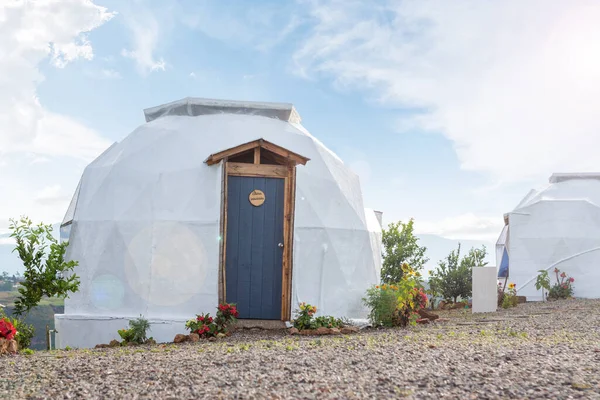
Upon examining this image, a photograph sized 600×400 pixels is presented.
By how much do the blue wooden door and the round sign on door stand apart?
0.14ft

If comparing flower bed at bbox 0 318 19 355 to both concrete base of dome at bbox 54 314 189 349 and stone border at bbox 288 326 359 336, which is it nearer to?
concrete base of dome at bbox 54 314 189 349

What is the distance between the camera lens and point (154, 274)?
1005 centimetres

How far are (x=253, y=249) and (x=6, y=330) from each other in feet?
13.5

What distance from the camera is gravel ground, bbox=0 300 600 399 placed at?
14.0 feet

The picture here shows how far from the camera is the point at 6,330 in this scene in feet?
23.8

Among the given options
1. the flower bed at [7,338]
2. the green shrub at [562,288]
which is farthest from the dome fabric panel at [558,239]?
the flower bed at [7,338]

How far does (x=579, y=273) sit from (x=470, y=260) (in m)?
3.33

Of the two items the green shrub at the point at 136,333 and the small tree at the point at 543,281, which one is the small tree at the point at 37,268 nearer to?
the green shrub at the point at 136,333

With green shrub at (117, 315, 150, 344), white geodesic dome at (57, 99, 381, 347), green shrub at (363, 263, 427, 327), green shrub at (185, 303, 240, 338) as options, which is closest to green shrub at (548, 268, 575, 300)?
white geodesic dome at (57, 99, 381, 347)

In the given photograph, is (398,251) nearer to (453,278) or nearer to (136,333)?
(453,278)

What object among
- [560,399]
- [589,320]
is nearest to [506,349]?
[560,399]

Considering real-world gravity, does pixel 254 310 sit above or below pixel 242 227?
below

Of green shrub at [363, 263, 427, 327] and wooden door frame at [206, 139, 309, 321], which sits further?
wooden door frame at [206, 139, 309, 321]

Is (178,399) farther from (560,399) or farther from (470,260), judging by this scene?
(470,260)
